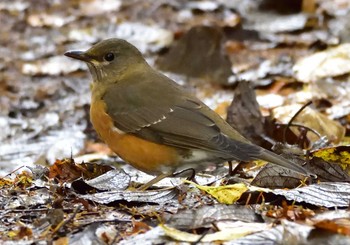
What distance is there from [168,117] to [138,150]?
1.15 feet

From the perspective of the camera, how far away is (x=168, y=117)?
643cm

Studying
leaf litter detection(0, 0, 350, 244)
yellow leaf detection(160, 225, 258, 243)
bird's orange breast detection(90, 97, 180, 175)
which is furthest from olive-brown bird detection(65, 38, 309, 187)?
yellow leaf detection(160, 225, 258, 243)

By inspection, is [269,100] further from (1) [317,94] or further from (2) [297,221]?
(2) [297,221]

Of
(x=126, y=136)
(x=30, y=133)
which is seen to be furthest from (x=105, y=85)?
(x=30, y=133)

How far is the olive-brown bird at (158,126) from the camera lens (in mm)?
Result: 6074

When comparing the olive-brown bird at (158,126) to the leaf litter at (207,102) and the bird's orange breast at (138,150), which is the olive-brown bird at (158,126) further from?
the leaf litter at (207,102)

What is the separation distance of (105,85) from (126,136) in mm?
769

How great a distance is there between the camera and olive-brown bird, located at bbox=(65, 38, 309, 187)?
6074mm

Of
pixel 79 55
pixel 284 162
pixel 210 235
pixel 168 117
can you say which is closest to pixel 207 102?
pixel 79 55

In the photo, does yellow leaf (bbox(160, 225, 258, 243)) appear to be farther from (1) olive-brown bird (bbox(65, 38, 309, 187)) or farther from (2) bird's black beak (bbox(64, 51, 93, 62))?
(2) bird's black beak (bbox(64, 51, 93, 62))

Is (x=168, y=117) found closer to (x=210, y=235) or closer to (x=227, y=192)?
(x=227, y=192)

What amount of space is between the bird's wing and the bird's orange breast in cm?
5

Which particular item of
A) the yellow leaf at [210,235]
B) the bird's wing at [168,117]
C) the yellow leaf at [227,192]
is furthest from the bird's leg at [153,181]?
the yellow leaf at [210,235]

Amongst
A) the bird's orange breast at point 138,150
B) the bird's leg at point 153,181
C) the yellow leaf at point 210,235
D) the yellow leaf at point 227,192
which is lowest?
the bird's leg at point 153,181
